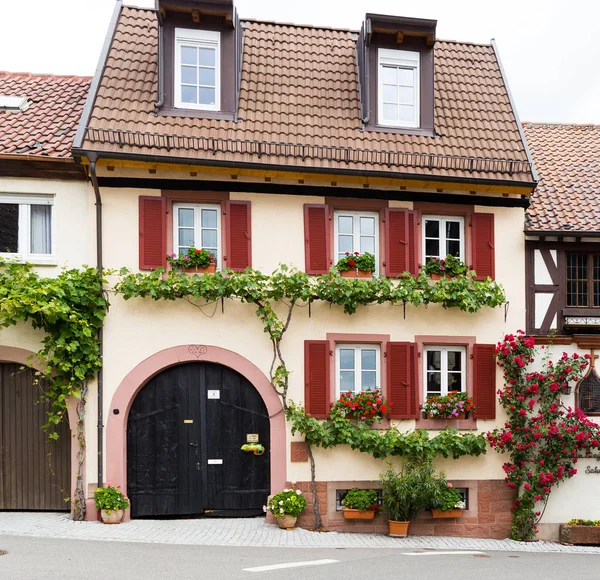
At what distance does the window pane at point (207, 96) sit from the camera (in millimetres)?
12344

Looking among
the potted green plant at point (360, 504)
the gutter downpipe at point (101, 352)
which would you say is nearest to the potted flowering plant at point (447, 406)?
the potted green plant at point (360, 504)

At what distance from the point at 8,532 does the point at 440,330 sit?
718cm

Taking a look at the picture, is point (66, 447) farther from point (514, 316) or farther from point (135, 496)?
point (514, 316)

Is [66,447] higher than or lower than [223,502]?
higher

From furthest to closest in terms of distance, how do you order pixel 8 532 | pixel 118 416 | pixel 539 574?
pixel 118 416 → pixel 8 532 → pixel 539 574

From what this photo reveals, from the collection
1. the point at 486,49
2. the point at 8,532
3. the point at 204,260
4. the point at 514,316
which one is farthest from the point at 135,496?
the point at 486,49

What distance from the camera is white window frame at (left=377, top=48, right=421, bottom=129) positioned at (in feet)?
42.3

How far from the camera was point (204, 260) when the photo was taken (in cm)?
1152

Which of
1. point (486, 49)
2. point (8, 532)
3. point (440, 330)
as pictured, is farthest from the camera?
point (486, 49)

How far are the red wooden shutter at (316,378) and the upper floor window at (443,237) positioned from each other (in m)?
2.46

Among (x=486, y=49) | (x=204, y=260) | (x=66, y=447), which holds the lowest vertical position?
(x=66, y=447)

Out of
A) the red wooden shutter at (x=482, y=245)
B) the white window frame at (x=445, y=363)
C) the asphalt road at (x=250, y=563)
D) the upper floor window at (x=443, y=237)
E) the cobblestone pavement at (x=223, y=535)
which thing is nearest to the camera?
the asphalt road at (x=250, y=563)

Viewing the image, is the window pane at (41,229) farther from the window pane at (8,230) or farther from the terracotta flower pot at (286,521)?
the terracotta flower pot at (286,521)

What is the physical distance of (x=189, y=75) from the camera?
12352 mm
